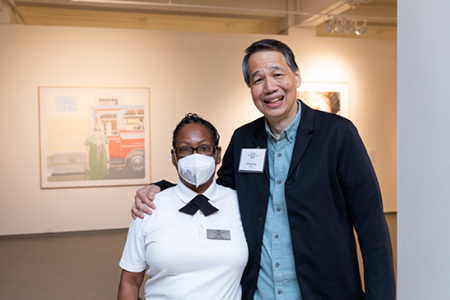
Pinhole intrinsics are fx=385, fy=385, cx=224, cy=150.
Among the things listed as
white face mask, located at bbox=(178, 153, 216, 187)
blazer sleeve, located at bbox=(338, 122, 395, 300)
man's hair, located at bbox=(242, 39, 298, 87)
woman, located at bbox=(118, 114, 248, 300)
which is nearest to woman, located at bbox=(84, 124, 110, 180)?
woman, located at bbox=(118, 114, 248, 300)

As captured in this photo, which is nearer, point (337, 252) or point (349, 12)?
point (337, 252)

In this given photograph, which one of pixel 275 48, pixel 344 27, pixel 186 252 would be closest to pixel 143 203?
pixel 186 252

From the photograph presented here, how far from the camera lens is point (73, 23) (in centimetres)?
913

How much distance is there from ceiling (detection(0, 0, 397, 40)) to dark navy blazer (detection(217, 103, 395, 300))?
5.45 meters

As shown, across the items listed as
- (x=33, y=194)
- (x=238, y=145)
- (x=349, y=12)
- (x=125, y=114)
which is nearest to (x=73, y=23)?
(x=125, y=114)

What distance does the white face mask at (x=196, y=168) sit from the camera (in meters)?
1.76

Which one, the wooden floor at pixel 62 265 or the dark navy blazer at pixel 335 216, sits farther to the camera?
the wooden floor at pixel 62 265

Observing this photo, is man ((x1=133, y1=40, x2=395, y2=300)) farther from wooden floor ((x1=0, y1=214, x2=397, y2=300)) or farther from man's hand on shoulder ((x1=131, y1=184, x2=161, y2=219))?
wooden floor ((x1=0, y1=214, x2=397, y2=300))

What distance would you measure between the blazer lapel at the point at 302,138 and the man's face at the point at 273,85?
0.09 metres

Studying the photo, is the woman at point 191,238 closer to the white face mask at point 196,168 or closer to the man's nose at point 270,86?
the white face mask at point 196,168
